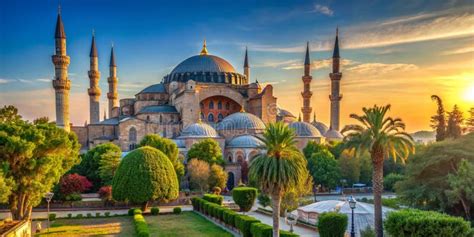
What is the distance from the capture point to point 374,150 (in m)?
18.9

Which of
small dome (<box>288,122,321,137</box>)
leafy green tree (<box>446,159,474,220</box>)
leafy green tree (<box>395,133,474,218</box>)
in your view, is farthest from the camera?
small dome (<box>288,122,321,137</box>)

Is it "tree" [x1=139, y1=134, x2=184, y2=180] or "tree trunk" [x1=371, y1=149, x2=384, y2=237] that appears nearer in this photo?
"tree trunk" [x1=371, y1=149, x2=384, y2=237]

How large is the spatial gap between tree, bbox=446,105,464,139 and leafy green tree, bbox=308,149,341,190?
13.7 m

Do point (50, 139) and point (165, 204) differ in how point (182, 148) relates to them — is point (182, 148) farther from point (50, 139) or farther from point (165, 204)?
point (50, 139)

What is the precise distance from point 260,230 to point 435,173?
1188 cm

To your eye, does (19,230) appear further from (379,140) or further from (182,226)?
(379,140)

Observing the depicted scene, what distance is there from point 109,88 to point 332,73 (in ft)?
114

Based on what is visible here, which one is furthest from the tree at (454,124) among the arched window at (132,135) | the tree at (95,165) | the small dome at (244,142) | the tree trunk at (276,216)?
the arched window at (132,135)

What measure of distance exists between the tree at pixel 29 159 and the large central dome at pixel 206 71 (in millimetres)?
40161

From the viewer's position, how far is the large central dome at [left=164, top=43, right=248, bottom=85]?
63844mm

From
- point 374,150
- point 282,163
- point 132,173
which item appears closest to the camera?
point 282,163

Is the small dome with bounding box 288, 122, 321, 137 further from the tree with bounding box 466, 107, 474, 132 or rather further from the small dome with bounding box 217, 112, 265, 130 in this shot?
the tree with bounding box 466, 107, 474, 132

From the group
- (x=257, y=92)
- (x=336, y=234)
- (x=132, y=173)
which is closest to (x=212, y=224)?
(x=132, y=173)

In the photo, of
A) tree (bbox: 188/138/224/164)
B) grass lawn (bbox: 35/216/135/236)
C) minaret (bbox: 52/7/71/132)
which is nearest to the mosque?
minaret (bbox: 52/7/71/132)
